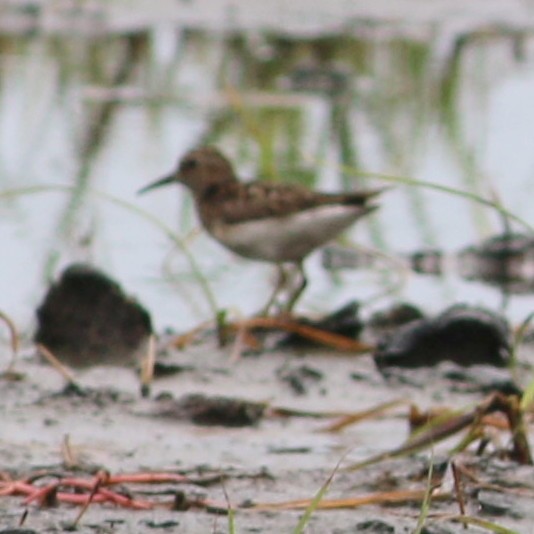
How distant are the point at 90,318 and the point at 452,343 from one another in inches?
39.4

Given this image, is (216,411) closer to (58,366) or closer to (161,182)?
(58,366)

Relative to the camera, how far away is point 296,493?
12.3ft

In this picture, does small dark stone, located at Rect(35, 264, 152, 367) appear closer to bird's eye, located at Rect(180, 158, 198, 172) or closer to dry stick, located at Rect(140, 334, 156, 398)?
dry stick, located at Rect(140, 334, 156, 398)

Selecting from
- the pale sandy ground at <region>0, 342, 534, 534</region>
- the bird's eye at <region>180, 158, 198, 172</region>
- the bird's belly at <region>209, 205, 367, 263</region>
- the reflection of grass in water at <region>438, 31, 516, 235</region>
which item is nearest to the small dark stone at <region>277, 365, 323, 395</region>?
the pale sandy ground at <region>0, 342, 534, 534</region>

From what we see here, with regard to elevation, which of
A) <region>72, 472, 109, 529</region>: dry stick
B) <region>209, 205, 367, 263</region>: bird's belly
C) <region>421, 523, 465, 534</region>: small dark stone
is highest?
<region>209, 205, 367, 263</region>: bird's belly

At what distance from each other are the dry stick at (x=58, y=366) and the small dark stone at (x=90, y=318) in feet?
0.35

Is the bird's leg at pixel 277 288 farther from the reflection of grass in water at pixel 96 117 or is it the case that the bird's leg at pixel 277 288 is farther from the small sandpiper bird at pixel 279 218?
the reflection of grass in water at pixel 96 117

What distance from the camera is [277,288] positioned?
6.04m

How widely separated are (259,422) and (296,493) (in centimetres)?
72

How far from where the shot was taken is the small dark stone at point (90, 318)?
207 inches

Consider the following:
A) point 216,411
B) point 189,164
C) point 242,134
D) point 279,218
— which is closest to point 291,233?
point 279,218

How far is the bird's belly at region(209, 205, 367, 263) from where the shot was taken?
6.18 metres

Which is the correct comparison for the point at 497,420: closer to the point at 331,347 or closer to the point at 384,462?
the point at 384,462

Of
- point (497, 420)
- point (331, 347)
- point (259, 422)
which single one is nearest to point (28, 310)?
point (331, 347)
